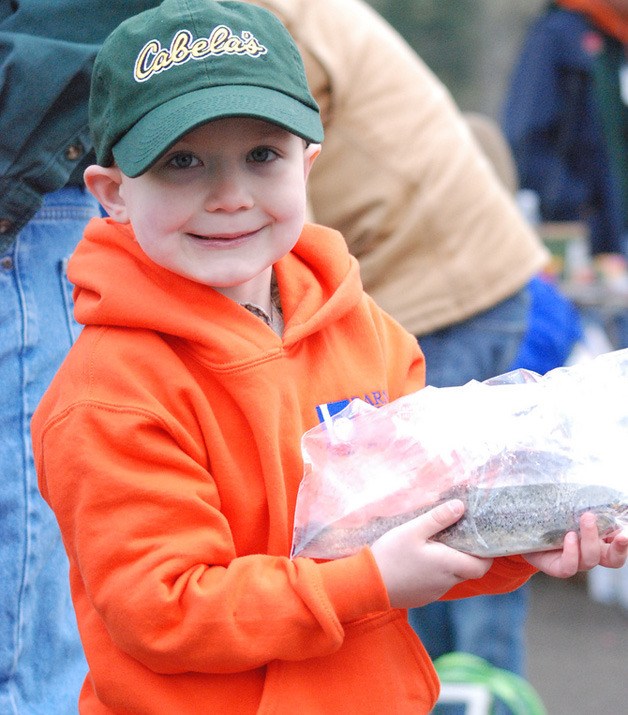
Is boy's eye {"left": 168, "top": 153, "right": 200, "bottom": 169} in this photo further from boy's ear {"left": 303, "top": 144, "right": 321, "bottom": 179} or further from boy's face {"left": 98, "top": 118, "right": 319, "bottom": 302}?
boy's ear {"left": 303, "top": 144, "right": 321, "bottom": 179}

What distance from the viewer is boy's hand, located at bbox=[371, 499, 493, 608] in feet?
5.19

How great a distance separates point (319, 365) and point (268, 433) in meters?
0.16

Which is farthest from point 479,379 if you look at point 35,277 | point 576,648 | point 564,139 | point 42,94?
point 564,139

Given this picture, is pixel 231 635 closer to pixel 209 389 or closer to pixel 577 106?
pixel 209 389

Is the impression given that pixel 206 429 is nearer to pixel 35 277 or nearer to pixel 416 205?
pixel 35 277

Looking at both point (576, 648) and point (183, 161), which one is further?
point (576, 648)

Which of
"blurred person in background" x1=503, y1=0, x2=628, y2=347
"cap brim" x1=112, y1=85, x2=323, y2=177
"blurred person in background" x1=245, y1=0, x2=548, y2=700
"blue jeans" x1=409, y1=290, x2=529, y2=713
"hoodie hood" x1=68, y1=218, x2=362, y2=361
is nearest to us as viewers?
"cap brim" x1=112, y1=85, x2=323, y2=177

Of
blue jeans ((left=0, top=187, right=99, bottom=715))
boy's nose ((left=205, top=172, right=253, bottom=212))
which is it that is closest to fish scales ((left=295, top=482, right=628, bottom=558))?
boy's nose ((left=205, top=172, right=253, bottom=212))

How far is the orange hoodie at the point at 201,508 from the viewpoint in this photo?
157cm

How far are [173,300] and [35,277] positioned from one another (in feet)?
1.96

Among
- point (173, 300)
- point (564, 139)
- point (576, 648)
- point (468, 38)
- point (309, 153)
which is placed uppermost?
point (309, 153)

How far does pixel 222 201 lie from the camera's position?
1598mm

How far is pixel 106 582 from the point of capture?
158cm

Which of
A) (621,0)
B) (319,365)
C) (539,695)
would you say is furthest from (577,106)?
(319,365)
